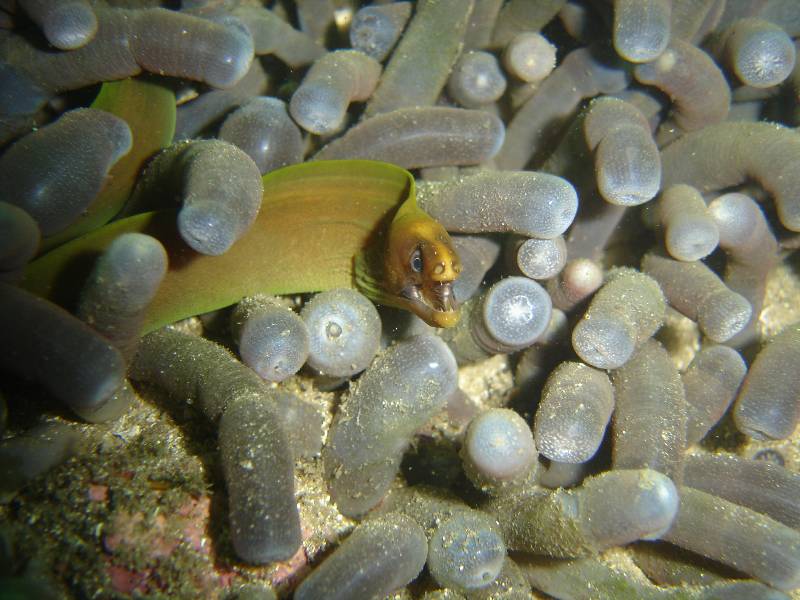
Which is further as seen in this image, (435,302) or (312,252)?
(312,252)

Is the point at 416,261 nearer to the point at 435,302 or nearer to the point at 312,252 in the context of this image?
the point at 435,302

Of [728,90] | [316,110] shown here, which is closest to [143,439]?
[316,110]

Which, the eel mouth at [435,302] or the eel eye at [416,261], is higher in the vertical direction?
the eel eye at [416,261]

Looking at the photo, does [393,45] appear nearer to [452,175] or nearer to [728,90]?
[452,175]

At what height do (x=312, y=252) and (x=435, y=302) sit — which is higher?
(x=435, y=302)

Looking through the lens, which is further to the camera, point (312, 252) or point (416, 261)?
point (312, 252)

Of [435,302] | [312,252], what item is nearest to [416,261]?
[435,302]
